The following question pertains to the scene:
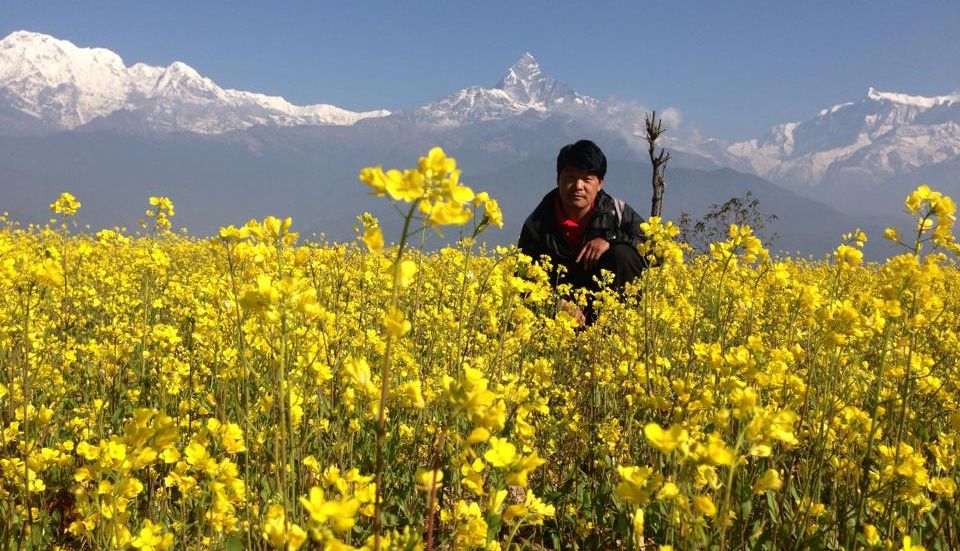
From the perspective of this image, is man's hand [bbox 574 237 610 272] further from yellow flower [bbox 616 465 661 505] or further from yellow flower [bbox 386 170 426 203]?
yellow flower [bbox 386 170 426 203]

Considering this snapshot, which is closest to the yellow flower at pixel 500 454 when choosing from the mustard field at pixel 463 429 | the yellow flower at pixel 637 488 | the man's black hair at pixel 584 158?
the mustard field at pixel 463 429

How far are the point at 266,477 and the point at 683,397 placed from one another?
197cm

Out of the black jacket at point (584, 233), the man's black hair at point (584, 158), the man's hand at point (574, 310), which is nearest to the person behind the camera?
the man's hand at point (574, 310)

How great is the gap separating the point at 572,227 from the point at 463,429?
15.8 ft

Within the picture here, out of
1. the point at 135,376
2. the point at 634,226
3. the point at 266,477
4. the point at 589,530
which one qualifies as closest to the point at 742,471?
the point at 589,530

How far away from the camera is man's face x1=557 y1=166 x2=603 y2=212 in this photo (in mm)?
6815

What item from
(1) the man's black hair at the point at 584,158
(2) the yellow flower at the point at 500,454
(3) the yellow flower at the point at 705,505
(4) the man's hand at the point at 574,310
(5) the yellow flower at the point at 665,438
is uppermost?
(1) the man's black hair at the point at 584,158

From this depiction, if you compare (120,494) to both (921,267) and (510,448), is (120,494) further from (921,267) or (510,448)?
(921,267)

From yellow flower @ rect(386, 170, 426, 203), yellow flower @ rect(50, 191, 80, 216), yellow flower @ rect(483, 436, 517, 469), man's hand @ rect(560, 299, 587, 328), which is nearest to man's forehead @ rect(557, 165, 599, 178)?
man's hand @ rect(560, 299, 587, 328)

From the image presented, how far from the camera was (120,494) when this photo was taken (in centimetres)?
171

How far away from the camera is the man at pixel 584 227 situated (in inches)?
268

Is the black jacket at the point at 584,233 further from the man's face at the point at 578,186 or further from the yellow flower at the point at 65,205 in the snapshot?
the yellow flower at the point at 65,205

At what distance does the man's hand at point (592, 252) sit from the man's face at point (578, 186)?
49 cm

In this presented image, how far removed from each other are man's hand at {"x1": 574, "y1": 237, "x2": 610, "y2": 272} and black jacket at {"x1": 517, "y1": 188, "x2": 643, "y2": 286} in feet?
0.87
